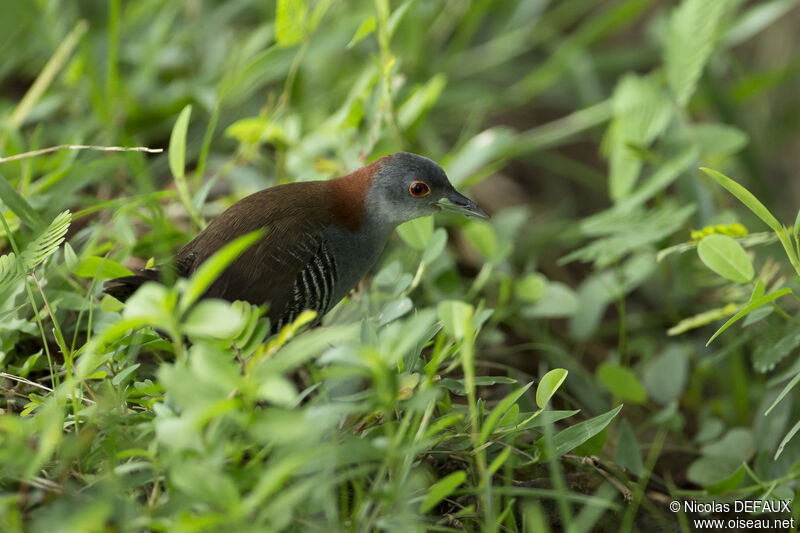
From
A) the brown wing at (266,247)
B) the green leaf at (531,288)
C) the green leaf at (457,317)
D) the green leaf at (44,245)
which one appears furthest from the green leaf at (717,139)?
the green leaf at (44,245)

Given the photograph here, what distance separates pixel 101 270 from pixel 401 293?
2.06 feet

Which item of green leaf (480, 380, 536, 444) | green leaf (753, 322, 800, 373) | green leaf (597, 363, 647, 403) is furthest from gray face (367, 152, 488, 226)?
green leaf (753, 322, 800, 373)

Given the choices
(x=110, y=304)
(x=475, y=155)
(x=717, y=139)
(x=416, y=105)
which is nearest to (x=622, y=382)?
(x=475, y=155)

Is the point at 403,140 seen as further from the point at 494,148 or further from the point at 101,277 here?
the point at 101,277

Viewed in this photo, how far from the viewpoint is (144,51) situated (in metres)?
2.73

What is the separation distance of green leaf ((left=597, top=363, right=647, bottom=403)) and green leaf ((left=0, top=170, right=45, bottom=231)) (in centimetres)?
132

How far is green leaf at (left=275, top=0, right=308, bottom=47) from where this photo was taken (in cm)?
196

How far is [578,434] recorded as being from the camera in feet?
4.96

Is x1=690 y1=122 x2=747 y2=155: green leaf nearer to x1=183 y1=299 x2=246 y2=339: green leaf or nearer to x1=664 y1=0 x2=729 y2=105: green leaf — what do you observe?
x1=664 y1=0 x2=729 y2=105: green leaf

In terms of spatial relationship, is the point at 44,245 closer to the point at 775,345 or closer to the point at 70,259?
the point at 70,259

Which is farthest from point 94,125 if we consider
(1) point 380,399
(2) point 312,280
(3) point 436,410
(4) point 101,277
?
(1) point 380,399

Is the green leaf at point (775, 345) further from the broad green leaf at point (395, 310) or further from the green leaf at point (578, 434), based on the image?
the broad green leaf at point (395, 310)

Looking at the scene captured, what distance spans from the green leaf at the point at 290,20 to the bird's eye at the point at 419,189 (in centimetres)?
50

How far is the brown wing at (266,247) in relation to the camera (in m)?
1.60
